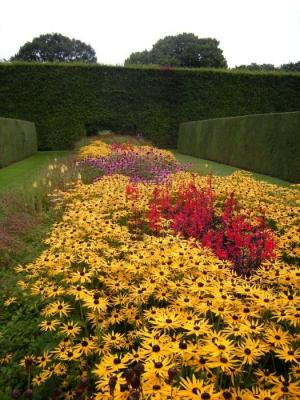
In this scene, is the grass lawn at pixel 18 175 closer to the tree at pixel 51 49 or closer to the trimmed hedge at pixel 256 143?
the trimmed hedge at pixel 256 143

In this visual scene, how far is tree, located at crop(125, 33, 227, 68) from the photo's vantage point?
41312 mm

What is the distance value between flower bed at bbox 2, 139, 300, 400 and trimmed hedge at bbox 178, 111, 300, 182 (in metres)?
8.04

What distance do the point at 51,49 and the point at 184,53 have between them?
18.0 meters

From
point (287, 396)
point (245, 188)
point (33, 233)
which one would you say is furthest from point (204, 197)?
point (287, 396)

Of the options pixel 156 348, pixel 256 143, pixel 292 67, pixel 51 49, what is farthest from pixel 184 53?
pixel 156 348

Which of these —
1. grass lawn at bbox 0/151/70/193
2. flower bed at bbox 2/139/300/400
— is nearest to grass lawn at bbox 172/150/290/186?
grass lawn at bbox 0/151/70/193

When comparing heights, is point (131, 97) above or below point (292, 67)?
below

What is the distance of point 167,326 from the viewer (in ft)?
6.78

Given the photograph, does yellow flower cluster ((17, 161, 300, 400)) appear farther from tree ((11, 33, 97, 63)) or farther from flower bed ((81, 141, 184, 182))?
tree ((11, 33, 97, 63))

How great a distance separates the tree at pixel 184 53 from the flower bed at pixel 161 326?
37.2m

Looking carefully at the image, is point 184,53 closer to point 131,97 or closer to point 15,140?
point 131,97

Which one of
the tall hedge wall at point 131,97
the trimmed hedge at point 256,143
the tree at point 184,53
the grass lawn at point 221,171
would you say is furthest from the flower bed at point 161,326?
the tree at point 184,53

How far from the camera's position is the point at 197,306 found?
2.33 m

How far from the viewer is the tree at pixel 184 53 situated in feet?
136
